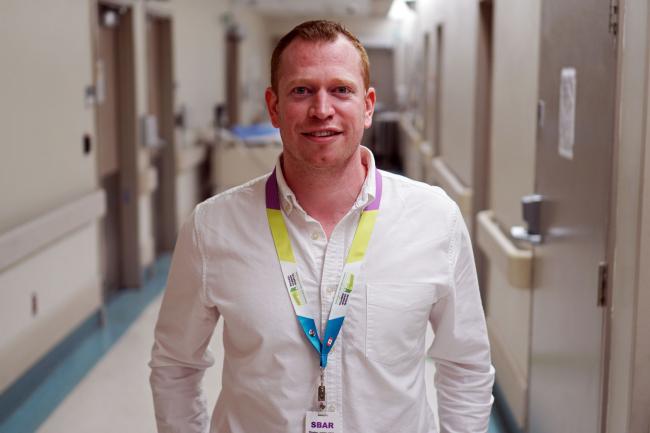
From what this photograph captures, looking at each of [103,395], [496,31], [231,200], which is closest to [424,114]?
[496,31]

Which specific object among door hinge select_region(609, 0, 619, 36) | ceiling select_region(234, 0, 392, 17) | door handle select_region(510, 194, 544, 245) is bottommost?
door handle select_region(510, 194, 544, 245)

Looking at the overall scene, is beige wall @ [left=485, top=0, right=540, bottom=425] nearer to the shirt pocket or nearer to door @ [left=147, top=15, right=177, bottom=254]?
the shirt pocket

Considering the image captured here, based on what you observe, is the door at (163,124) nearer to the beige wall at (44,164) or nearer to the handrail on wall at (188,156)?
the handrail on wall at (188,156)

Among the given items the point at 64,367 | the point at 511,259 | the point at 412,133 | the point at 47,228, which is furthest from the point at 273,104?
the point at 412,133

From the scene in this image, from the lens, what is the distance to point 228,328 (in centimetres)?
191

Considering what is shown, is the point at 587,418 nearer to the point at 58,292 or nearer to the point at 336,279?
the point at 336,279

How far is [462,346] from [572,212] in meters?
1.17

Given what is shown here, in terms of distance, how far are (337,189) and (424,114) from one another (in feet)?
27.5

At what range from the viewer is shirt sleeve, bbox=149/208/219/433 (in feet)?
6.36

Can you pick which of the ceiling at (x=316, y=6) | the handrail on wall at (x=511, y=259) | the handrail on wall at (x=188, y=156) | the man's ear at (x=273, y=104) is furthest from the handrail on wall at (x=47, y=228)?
the ceiling at (x=316, y=6)

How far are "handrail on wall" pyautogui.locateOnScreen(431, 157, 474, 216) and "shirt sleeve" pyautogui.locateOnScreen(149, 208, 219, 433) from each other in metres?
3.78

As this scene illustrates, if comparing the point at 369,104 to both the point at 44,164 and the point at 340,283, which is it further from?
the point at 44,164

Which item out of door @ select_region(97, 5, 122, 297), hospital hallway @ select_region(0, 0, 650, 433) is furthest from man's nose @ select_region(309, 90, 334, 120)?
door @ select_region(97, 5, 122, 297)

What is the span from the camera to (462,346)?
1.95m
